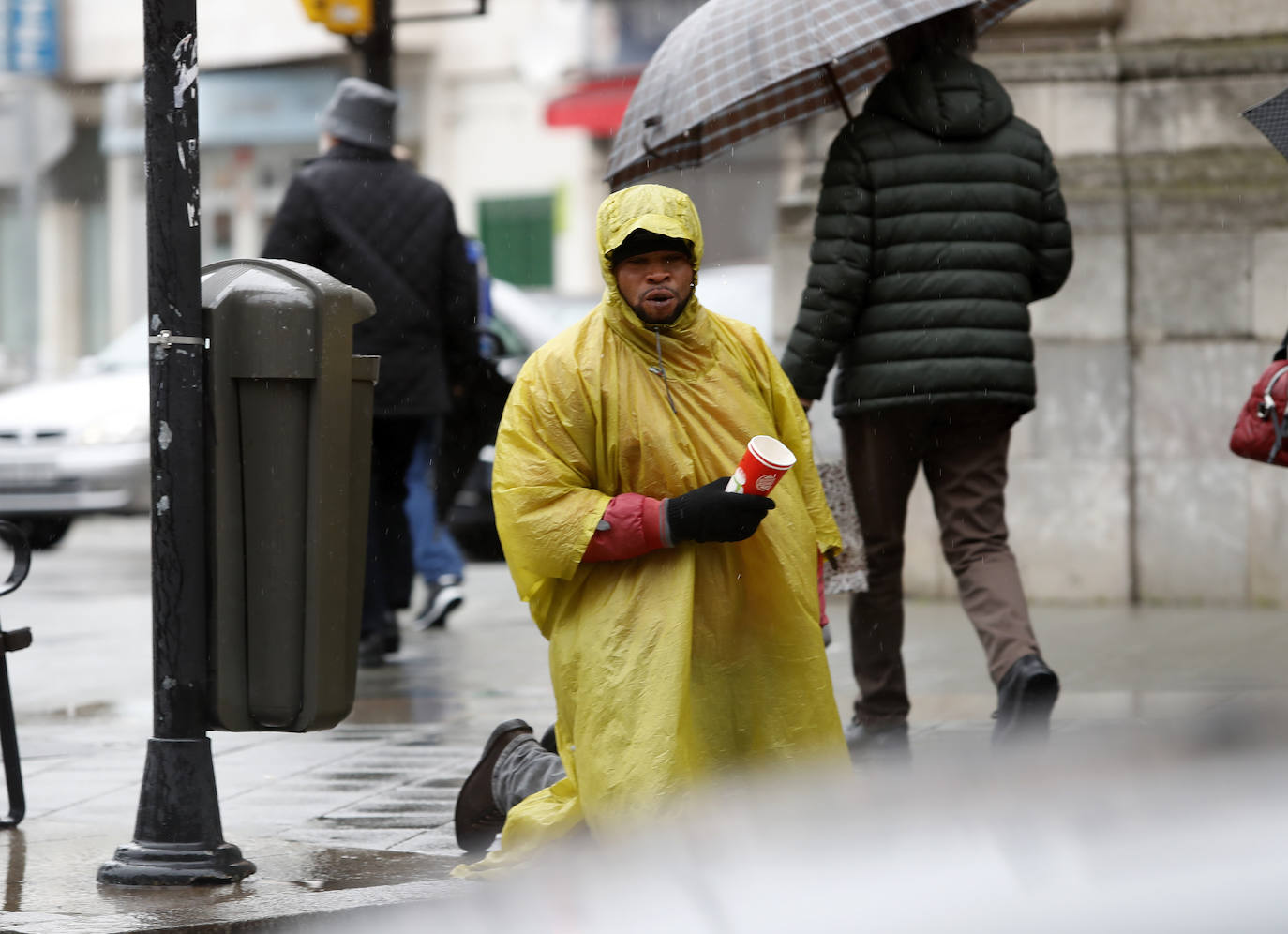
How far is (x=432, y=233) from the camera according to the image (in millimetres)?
8562

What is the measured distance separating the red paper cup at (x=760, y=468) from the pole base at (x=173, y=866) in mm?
1323

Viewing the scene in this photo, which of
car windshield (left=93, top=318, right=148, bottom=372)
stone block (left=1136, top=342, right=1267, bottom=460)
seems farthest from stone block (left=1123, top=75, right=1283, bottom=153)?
car windshield (left=93, top=318, right=148, bottom=372)

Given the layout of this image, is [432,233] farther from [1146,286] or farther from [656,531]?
[656,531]

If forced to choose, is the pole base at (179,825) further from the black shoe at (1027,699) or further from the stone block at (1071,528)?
the stone block at (1071,528)

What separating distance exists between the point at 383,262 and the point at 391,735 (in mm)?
2438

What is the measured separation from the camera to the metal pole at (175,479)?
4453mm

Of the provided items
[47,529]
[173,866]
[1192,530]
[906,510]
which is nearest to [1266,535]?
[1192,530]

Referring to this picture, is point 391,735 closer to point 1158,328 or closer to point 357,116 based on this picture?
point 357,116

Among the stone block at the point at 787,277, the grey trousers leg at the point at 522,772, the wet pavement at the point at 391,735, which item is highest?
the stone block at the point at 787,277

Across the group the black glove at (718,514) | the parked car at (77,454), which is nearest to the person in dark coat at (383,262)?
the black glove at (718,514)

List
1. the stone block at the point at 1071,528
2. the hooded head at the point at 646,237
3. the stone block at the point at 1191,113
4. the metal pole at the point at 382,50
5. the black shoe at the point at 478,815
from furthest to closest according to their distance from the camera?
the metal pole at the point at 382,50, the stone block at the point at 1191,113, the stone block at the point at 1071,528, the black shoe at the point at 478,815, the hooded head at the point at 646,237

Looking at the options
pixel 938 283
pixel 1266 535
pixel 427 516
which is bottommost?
pixel 1266 535

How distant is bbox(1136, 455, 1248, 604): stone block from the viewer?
8789 millimetres

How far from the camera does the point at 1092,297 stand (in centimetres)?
901
